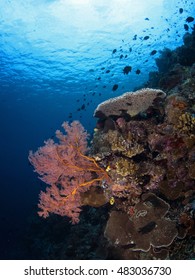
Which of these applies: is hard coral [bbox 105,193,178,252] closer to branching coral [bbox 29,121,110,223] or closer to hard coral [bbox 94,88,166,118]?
branching coral [bbox 29,121,110,223]

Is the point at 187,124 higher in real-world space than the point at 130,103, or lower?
lower

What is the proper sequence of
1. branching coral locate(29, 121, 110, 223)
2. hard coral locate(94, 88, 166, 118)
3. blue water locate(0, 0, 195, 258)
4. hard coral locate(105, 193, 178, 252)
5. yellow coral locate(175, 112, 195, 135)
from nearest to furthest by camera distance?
hard coral locate(105, 193, 178, 252), yellow coral locate(175, 112, 195, 135), branching coral locate(29, 121, 110, 223), hard coral locate(94, 88, 166, 118), blue water locate(0, 0, 195, 258)

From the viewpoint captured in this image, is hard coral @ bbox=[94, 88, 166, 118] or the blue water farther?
the blue water

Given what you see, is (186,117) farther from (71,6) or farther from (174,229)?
(71,6)

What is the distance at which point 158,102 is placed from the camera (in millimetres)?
6438

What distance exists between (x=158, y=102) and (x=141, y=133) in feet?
3.57

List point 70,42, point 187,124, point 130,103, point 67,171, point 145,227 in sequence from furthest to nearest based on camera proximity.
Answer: point 70,42
point 130,103
point 67,171
point 187,124
point 145,227

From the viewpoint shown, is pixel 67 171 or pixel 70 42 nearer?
pixel 67 171

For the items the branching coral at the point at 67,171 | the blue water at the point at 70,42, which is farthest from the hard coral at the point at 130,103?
the blue water at the point at 70,42

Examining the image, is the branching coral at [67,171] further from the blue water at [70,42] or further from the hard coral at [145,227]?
the blue water at [70,42]

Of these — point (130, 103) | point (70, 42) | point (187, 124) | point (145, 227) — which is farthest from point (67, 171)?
point (70, 42)

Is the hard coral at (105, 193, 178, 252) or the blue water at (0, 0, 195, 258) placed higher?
the blue water at (0, 0, 195, 258)

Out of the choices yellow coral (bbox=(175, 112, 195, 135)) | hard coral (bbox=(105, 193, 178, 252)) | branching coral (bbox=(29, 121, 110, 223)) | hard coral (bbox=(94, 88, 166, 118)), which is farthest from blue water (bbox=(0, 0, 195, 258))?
hard coral (bbox=(105, 193, 178, 252))

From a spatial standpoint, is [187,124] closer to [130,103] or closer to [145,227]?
[130,103]
